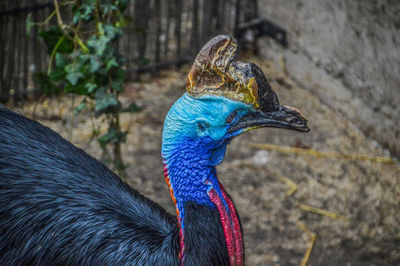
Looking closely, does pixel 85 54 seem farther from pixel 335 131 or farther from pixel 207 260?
pixel 335 131

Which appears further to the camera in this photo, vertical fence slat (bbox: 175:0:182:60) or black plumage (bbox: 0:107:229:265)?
vertical fence slat (bbox: 175:0:182:60)

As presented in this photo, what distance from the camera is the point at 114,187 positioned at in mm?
2453

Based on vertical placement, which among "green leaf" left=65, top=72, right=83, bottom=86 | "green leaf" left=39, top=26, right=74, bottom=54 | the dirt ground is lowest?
the dirt ground

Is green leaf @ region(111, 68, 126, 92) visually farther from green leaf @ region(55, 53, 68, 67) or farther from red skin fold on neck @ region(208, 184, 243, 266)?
red skin fold on neck @ region(208, 184, 243, 266)

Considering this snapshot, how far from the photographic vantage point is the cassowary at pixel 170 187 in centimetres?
201

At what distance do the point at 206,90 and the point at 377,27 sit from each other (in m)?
3.10

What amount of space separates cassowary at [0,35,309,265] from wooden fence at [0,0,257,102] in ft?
7.67

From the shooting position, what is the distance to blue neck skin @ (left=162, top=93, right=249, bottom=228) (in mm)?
2006

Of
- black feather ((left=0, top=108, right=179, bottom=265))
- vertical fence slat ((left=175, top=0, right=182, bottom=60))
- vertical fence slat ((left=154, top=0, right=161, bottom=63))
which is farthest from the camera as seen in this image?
vertical fence slat ((left=175, top=0, right=182, bottom=60))

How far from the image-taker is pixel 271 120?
6.75ft

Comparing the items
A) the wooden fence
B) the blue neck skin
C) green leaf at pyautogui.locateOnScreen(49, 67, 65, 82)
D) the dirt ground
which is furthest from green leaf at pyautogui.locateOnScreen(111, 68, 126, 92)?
the blue neck skin

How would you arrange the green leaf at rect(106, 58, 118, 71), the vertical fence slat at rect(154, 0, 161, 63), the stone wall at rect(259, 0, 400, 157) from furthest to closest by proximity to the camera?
the vertical fence slat at rect(154, 0, 161, 63)
the stone wall at rect(259, 0, 400, 157)
the green leaf at rect(106, 58, 118, 71)

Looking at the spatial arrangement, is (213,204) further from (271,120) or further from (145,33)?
(145,33)

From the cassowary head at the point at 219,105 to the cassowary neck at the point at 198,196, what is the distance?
0.02 meters
